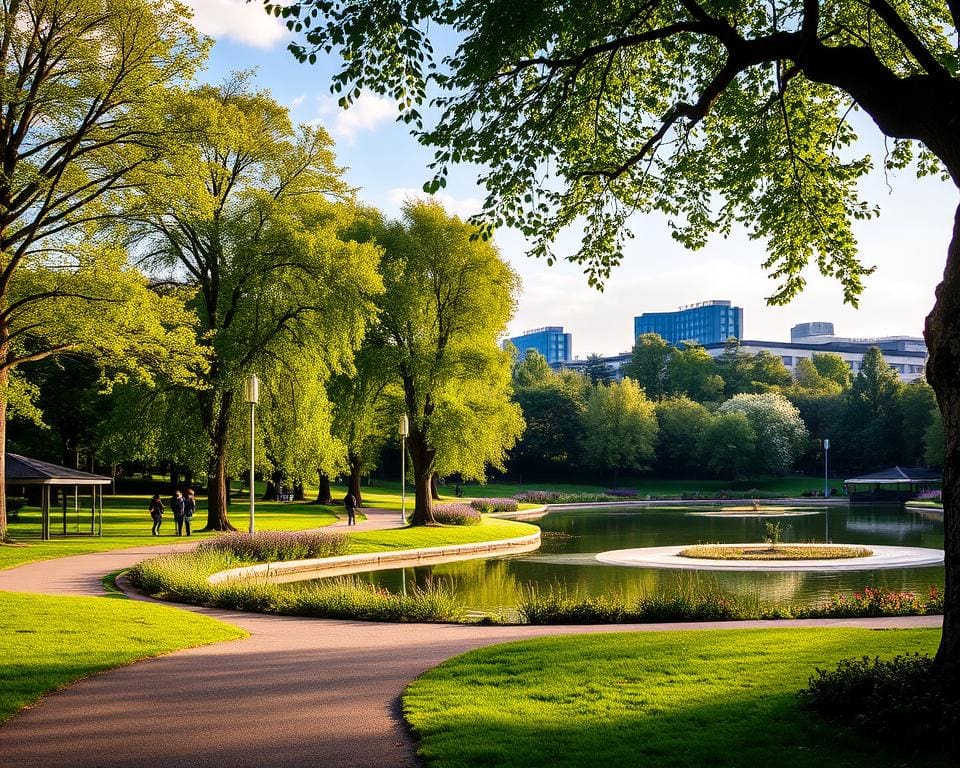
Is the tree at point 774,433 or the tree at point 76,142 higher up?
the tree at point 76,142

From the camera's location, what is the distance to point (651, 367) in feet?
392

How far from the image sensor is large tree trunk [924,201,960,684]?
7191mm

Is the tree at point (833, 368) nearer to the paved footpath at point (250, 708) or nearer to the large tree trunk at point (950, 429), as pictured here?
the paved footpath at point (250, 708)

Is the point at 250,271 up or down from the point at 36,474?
up

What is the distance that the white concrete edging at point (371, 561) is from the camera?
23.0 m

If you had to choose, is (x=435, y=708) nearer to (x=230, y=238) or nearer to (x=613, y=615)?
(x=613, y=615)

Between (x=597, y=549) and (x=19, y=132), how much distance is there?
22.8m

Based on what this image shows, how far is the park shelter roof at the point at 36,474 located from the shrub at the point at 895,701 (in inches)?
1074

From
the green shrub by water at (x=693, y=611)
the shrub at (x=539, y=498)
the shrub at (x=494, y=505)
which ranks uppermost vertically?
the green shrub by water at (x=693, y=611)

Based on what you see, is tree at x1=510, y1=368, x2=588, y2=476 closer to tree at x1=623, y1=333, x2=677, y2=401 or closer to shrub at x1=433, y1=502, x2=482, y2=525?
tree at x1=623, y1=333, x2=677, y2=401

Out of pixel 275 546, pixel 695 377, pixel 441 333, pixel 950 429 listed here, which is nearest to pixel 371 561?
pixel 275 546

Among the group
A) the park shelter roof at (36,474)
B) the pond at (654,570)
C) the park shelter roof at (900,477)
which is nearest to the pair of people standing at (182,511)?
the park shelter roof at (36,474)

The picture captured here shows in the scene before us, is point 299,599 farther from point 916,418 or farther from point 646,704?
point 916,418

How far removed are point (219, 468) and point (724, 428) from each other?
2587 inches
